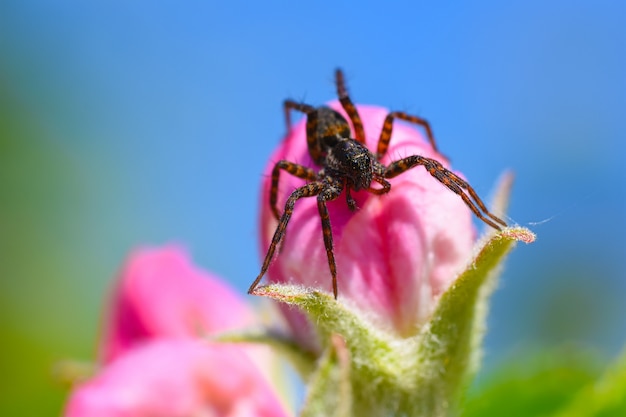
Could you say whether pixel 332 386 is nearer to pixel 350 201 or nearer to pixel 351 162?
pixel 350 201

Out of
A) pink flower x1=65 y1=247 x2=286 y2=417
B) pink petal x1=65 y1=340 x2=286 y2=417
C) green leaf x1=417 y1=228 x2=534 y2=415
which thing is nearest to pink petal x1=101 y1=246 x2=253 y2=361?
pink flower x1=65 y1=247 x2=286 y2=417

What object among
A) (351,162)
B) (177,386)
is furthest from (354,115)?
(177,386)

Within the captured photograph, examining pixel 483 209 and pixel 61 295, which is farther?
pixel 61 295

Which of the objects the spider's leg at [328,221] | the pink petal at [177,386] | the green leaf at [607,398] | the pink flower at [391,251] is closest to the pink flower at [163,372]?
the pink petal at [177,386]

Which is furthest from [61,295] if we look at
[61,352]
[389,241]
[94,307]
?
[389,241]

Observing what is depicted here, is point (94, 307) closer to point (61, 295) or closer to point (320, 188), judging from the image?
point (61, 295)

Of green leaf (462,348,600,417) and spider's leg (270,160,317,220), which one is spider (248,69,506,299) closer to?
spider's leg (270,160,317,220)
